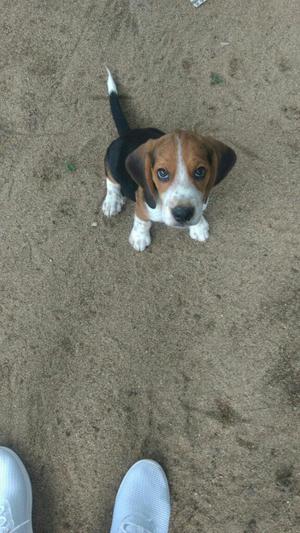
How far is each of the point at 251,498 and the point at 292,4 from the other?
4.11 m

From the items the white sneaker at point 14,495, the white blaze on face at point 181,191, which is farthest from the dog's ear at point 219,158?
the white sneaker at point 14,495

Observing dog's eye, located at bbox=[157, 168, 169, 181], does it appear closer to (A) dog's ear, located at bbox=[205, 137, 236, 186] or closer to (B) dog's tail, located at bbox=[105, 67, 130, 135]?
(A) dog's ear, located at bbox=[205, 137, 236, 186]

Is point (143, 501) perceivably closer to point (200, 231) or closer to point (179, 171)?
point (200, 231)

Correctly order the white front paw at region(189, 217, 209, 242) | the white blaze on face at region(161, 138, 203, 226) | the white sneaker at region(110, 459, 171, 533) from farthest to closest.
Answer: the white front paw at region(189, 217, 209, 242)
the white sneaker at region(110, 459, 171, 533)
the white blaze on face at region(161, 138, 203, 226)

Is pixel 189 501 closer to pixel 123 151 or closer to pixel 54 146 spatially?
pixel 123 151

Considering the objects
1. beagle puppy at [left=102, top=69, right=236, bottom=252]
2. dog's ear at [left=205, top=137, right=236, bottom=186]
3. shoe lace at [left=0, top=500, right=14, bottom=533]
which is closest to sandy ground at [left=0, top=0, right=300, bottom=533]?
shoe lace at [left=0, top=500, right=14, bottom=533]

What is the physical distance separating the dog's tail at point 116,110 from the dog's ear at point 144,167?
2.61 feet

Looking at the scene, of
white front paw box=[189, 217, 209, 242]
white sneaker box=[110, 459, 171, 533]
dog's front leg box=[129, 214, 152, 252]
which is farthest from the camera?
white front paw box=[189, 217, 209, 242]

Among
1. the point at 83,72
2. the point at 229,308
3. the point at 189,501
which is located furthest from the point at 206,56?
the point at 189,501

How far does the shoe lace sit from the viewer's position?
350cm

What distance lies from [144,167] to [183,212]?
0.42 meters

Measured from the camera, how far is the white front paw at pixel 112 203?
12.5 feet

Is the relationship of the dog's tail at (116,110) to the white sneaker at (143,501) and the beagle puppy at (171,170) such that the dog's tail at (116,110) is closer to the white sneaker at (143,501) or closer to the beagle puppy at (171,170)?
the beagle puppy at (171,170)

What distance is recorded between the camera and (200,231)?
3.75 metres
